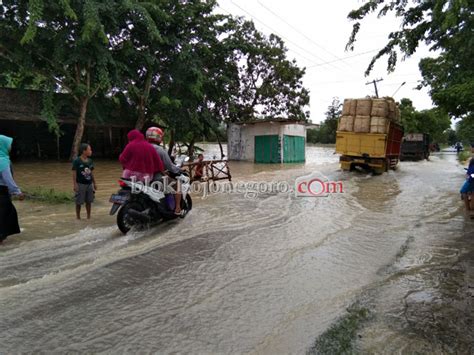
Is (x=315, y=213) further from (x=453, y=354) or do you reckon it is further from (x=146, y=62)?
(x=146, y=62)

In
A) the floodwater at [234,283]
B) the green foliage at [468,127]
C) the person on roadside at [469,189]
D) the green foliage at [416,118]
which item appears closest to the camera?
the floodwater at [234,283]

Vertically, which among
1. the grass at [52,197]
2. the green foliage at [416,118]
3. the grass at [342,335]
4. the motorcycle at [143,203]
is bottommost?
the grass at [342,335]

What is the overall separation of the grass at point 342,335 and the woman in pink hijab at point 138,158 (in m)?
3.94

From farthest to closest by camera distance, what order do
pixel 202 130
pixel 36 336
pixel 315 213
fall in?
pixel 202 130
pixel 315 213
pixel 36 336

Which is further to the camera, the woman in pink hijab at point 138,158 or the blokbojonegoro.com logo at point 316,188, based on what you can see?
the blokbojonegoro.com logo at point 316,188

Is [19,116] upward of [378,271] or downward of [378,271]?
upward

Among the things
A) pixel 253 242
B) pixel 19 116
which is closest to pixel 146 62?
pixel 19 116

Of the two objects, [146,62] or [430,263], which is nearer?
[430,263]

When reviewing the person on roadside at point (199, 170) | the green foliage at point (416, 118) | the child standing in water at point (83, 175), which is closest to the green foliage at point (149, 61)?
the person on roadside at point (199, 170)

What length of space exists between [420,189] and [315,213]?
601cm

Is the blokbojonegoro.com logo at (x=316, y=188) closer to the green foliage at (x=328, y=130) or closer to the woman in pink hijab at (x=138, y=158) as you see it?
the woman in pink hijab at (x=138, y=158)

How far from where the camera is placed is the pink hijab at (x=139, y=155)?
19.8 feet

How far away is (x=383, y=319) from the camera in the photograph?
324 centimetres

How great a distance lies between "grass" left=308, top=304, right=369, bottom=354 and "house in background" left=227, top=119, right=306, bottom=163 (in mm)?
22021
